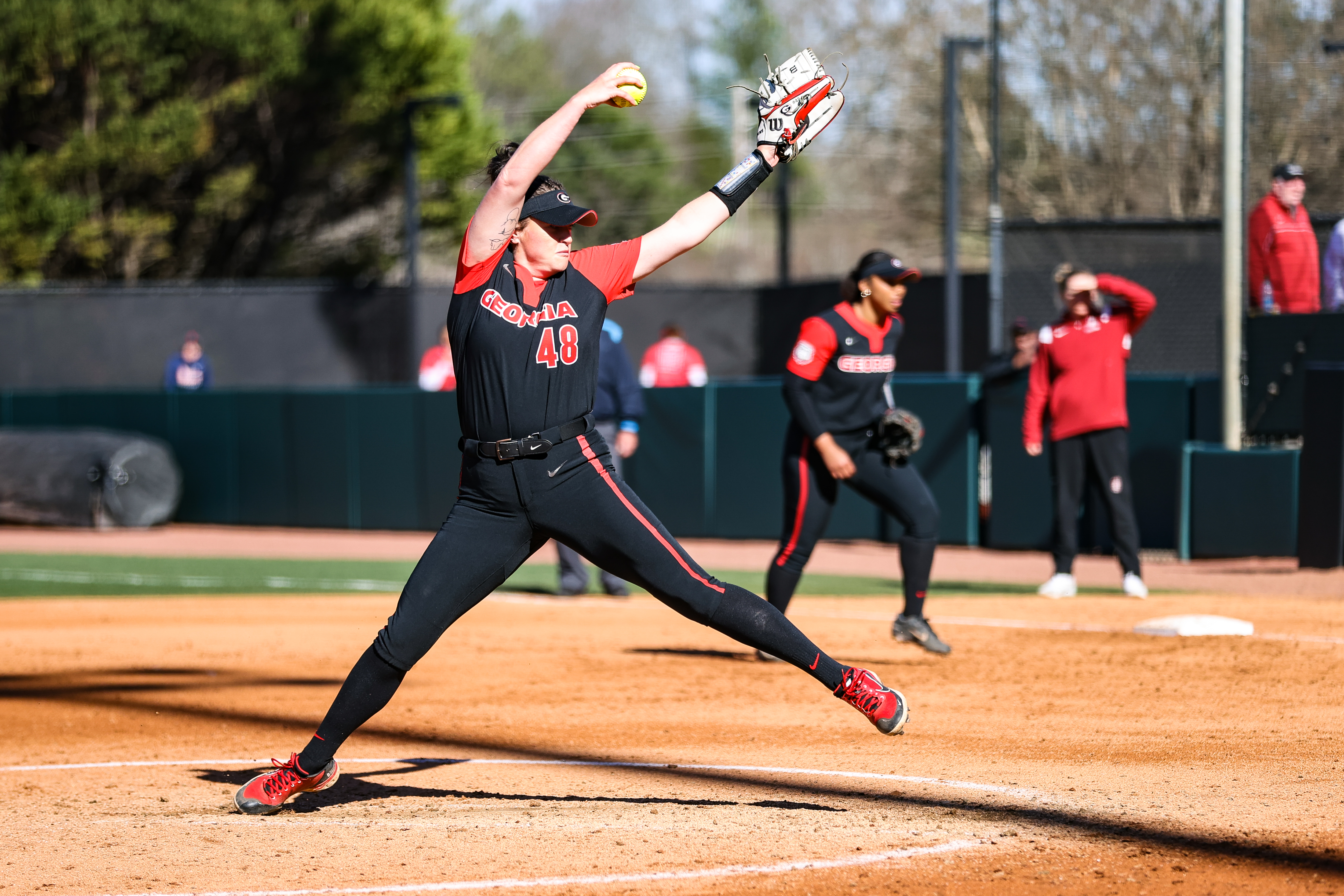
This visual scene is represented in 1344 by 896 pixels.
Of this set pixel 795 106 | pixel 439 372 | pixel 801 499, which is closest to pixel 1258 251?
→ pixel 801 499

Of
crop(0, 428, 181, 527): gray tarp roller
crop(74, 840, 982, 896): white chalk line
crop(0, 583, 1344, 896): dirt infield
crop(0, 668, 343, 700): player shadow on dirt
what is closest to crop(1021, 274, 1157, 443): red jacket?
crop(0, 583, 1344, 896): dirt infield

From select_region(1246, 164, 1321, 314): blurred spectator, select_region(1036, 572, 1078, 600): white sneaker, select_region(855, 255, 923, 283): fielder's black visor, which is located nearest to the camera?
select_region(855, 255, 923, 283): fielder's black visor

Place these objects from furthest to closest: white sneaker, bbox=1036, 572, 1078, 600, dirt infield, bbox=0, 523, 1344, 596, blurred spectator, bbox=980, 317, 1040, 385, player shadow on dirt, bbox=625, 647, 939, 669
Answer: blurred spectator, bbox=980, 317, 1040, 385 → dirt infield, bbox=0, 523, 1344, 596 → white sneaker, bbox=1036, 572, 1078, 600 → player shadow on dirt, bbox=625, 647, 939, 669

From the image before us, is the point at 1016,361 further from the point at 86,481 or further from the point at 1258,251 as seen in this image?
the point at 86,481

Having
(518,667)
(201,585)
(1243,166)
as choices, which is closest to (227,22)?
(201,585)

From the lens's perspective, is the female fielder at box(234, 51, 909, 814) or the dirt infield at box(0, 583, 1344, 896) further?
the female fielder at box(234, 51, 909, 814)

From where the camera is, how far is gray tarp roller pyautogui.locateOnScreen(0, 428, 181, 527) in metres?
16.5

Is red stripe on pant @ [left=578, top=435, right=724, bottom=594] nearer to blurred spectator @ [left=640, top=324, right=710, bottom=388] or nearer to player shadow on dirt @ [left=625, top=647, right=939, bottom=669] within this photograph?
player shadow on dirt @ [left=625, top=647, right=939, bottom=669]

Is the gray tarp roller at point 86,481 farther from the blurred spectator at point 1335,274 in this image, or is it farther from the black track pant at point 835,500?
the blurred spectator at point 1335,274

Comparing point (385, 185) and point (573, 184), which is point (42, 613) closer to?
point (385, 185)

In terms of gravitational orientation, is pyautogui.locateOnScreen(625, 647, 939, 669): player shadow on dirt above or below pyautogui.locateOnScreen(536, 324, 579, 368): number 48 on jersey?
below

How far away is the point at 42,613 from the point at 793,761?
6.99 meters

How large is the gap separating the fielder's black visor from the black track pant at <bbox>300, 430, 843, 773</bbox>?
9.89ft

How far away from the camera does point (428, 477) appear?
1608cm
